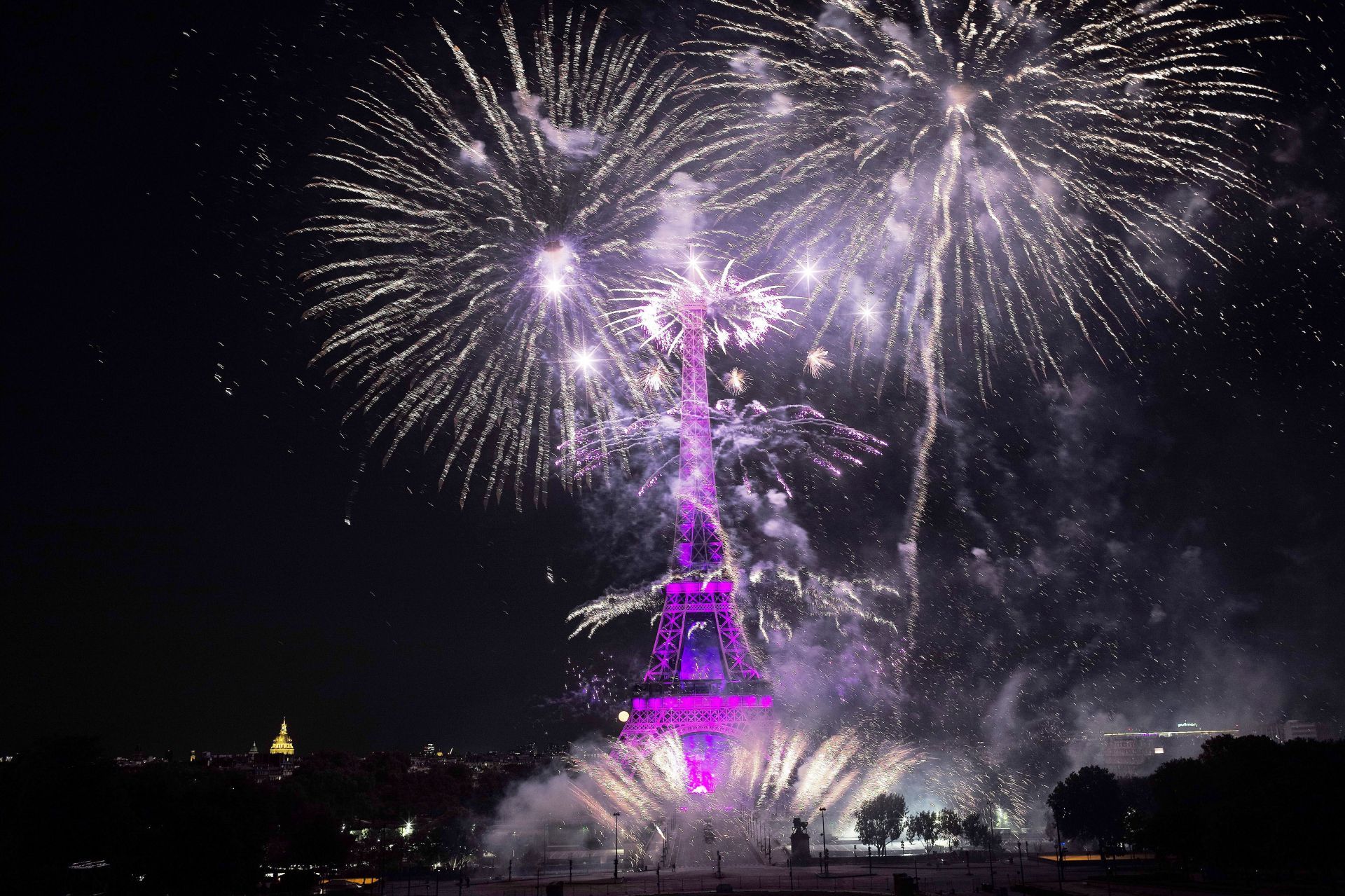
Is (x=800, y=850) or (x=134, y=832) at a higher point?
(x=134, y=832)

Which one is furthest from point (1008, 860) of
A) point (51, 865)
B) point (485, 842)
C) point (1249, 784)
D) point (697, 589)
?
point (51, 865)

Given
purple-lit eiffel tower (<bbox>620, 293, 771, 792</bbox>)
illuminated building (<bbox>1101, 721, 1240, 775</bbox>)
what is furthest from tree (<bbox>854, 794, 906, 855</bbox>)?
illuminated building (<bbox>1101, 721, 1240, 775</bbox>)

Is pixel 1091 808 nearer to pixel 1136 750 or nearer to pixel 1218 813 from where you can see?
pixel 1218 813

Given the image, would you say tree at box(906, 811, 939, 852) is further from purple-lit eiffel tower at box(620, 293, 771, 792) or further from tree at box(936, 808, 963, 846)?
purple-lit eiffel tower at box(620, 293, 771, 792)

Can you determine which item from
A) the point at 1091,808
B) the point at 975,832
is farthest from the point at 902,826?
the point at 1091,808

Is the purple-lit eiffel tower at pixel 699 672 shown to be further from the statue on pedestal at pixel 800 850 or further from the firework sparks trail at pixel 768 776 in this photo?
the statue on pedestal at pixel 800 850

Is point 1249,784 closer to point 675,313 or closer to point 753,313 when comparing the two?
point 753,313

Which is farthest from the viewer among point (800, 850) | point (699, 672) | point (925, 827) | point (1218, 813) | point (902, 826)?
point (699, 672)
